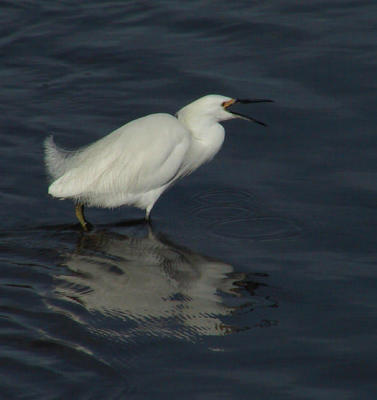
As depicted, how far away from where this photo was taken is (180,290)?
6520 mm

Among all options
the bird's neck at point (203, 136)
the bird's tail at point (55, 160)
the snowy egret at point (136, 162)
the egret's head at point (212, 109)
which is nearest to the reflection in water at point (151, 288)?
the snowy egret at point (136, 162)

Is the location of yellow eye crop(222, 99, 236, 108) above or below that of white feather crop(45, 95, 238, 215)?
above

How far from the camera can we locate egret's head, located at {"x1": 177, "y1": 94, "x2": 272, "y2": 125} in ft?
25.6

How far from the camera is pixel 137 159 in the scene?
7.74 metres

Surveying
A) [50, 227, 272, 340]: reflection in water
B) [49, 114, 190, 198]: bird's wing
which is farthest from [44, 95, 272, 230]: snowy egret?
[50, 227, 272, 340]: reflection in water

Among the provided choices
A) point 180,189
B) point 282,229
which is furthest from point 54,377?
point 180,189

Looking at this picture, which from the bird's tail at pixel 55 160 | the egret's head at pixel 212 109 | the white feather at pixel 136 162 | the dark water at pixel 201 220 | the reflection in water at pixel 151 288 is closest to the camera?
the dark water at pixel 201 220

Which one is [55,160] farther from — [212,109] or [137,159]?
[212,109]

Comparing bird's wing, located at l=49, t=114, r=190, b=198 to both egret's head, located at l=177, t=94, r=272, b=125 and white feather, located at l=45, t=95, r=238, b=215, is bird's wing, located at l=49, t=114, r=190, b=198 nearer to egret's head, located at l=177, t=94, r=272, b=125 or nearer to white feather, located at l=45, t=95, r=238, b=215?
white feather, located at l=45, t=95, r=238, b=215

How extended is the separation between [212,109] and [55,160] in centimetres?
139

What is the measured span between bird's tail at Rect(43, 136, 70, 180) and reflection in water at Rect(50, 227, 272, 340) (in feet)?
2.22

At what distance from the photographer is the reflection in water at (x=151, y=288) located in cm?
593

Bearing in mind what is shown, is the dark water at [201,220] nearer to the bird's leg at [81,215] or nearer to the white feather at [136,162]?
the bird's leg at [81,215]

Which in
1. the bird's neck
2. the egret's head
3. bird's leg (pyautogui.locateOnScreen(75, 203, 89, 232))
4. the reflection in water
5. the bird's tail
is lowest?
the reflection in water
